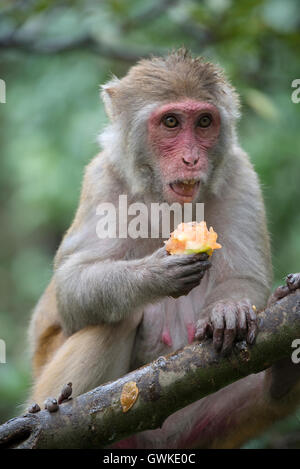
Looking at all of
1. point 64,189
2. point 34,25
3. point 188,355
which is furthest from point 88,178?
point 64,189

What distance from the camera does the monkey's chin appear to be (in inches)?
217

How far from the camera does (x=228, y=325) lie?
450cm

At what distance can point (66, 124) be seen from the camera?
1264cm

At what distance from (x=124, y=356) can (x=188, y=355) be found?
136cm

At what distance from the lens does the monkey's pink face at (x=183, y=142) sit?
17.9ft

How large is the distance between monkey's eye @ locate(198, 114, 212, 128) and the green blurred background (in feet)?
4.90

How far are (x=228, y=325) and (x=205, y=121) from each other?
6.14 feet

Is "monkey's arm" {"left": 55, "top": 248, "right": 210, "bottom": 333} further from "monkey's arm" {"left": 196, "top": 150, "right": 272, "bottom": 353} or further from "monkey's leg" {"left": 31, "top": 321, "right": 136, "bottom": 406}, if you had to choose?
"monkey's arm" {"left": 196, "top": 150, "right": 272, "bottom": 353}

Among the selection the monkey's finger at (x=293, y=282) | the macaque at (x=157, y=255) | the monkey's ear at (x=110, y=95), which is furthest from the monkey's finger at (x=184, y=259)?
the monkey's ear at (x=110, y=95)

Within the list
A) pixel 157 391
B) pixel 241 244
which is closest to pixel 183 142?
pixel 241 244

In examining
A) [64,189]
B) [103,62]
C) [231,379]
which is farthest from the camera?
[103,62]

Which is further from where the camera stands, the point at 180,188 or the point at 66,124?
the point at 66,124

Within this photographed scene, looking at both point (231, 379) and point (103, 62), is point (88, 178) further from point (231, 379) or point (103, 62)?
point (103, 62)

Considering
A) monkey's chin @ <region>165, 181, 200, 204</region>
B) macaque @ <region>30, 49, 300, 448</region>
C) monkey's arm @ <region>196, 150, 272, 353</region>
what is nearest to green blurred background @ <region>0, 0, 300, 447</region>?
macaque @ <region>30, 49, 300, 448</region>
